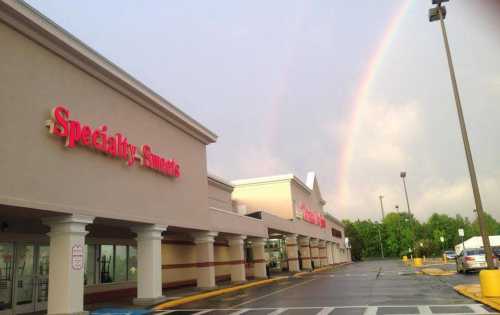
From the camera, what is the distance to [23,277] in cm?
1820

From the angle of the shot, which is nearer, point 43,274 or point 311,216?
point 43,274

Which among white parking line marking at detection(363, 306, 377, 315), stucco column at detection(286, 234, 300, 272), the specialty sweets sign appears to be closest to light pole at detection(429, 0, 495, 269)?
white parking line marking at detection(363, 306, 377, 315)

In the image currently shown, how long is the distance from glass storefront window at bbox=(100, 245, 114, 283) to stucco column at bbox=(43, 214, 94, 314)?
314 inches

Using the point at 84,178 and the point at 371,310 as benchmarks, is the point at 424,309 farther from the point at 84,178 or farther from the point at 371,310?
the point at 84,178

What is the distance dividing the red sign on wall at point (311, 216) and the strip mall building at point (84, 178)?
2380 cm

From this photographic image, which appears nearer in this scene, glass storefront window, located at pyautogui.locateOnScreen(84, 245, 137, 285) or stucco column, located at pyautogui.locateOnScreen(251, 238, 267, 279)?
glass storefront window, located at pyautogui.locateOnScreen(84, 245, 137, 285)

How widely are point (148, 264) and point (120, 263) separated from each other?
508 centimetres

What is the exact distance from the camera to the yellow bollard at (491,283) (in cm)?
1478

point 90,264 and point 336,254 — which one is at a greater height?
point 336,254

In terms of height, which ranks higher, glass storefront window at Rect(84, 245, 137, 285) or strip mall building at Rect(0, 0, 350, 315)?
strip mall building at Rect(0, 0, 350, 315)

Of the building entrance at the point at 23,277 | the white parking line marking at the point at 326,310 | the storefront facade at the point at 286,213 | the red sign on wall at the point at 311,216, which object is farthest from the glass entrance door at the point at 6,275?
the red sign on wall at the point at 311,216

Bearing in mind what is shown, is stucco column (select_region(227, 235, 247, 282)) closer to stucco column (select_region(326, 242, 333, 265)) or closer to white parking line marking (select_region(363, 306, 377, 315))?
white parking line marking (select_region(363, 306, 377, 315))

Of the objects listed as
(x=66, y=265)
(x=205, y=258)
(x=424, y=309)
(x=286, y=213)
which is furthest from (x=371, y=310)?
(x=286, y=213)

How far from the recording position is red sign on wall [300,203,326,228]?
5275 centimetres
